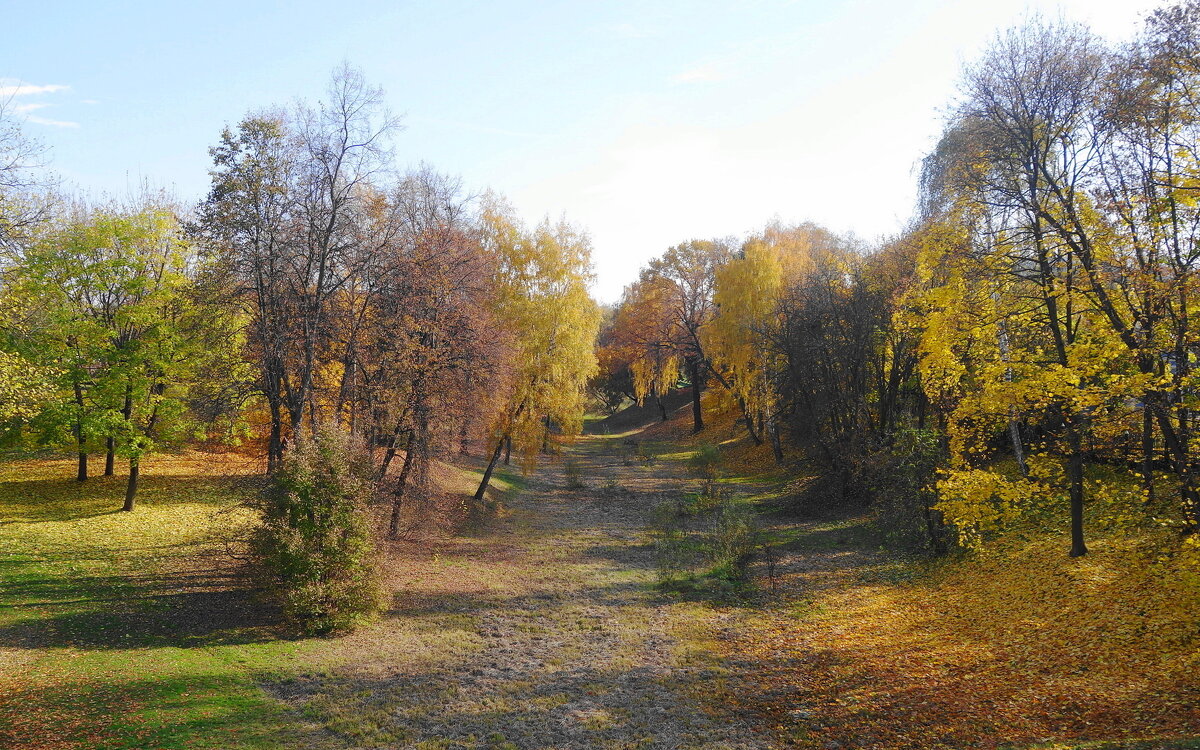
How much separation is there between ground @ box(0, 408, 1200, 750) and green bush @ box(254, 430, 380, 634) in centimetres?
64

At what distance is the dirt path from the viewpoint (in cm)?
948

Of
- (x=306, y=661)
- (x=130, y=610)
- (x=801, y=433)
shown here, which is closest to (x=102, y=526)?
(x=130, y=610)

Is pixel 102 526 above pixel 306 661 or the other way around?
above

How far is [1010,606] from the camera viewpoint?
12.7m

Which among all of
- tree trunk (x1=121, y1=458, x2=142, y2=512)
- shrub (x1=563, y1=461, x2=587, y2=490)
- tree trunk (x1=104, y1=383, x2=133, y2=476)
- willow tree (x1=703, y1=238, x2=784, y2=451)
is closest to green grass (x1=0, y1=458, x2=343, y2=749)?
tree trunk (x1=121, y1=458, x2=142, y2=512)

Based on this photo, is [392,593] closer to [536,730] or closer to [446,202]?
[536,730]

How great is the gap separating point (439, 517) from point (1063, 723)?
1557cm

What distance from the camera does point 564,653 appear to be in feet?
41.9

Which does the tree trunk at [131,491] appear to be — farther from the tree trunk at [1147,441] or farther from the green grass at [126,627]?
the tree trunk at [1147,441]

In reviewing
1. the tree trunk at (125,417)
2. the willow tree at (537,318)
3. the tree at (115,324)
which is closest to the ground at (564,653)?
the tree trunk at (125,417)

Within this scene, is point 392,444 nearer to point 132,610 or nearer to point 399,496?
point 399,496

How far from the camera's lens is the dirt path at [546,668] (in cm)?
948

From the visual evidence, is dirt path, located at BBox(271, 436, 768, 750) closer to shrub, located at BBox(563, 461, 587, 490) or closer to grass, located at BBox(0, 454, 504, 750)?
grass, located at BBox(0, 454, 504, 750)

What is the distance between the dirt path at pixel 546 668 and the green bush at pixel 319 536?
201 centimetres
